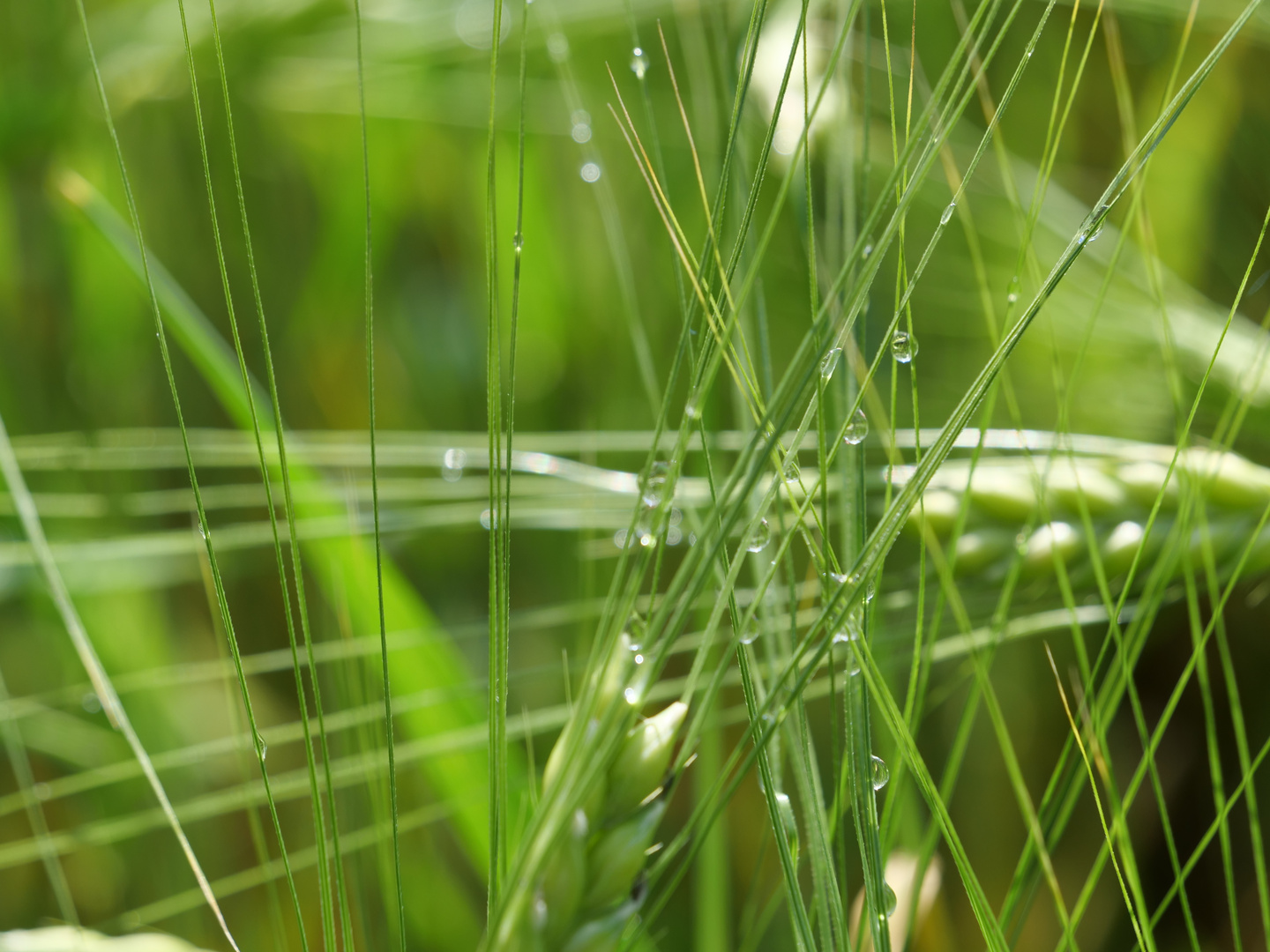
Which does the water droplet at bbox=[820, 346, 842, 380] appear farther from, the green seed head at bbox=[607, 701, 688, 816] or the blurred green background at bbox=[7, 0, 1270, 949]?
the blurred green background at bbox=[7, 0, 1270, 949]

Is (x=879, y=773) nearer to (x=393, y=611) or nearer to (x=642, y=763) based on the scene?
(x=642, y=763)

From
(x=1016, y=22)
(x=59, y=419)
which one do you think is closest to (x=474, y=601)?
(x=59, y=419)

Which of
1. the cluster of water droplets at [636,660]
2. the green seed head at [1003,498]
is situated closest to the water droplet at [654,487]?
the cluster of water droplets at [636,660]

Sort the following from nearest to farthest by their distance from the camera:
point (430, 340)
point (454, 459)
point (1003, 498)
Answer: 1. point (1003, 498)
2. point (454, 459)
3. point (430, 340)

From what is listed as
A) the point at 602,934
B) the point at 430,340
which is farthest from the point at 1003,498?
the point at 430,340

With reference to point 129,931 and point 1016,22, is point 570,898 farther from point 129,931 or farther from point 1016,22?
point 1016,22

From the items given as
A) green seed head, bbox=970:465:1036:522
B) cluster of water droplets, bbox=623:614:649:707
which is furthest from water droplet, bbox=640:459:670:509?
green seed head, bbox=970:465:1036:522
